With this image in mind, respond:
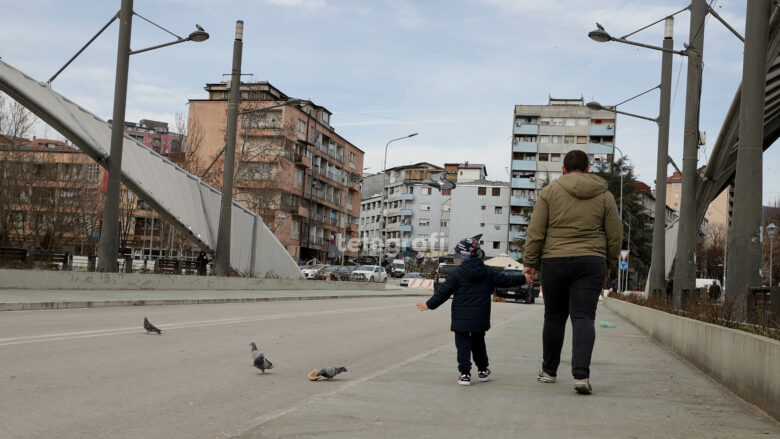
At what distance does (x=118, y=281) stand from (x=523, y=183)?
94.1 meters

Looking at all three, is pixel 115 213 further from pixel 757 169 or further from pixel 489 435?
pixel 489 435

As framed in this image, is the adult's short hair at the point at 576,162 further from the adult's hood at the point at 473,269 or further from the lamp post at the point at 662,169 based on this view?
the lamp post at the point at 662,169

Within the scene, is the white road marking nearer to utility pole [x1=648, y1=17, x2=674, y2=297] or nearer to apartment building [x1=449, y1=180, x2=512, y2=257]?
utility pole [x1=648, y1=17, x2=674, y2=297]

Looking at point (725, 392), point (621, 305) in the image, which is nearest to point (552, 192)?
point (725, 392)

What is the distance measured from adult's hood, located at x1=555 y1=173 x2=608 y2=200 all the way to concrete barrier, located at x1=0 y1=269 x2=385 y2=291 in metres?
16.5

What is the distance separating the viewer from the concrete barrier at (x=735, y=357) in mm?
5480

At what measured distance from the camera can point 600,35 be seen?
750 inches

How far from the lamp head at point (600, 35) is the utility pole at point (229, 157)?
12708 mm

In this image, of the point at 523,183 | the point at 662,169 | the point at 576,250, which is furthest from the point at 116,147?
the point at 523,183

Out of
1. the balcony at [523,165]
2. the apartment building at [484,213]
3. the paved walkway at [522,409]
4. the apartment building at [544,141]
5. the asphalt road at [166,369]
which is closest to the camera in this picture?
the paved walkway at [522,409]

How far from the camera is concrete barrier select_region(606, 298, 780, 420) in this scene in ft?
18.0

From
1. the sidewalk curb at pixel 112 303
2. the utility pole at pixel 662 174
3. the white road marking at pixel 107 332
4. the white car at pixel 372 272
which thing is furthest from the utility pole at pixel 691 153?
the white car at pixel 372 272

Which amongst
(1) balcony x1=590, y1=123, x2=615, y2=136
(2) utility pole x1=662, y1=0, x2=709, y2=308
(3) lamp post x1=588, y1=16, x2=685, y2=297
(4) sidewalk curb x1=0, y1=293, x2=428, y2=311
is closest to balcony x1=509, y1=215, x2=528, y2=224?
(1) balcony x1=590, y1=123, x2=615, y2=136

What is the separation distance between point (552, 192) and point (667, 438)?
2.53 meters
